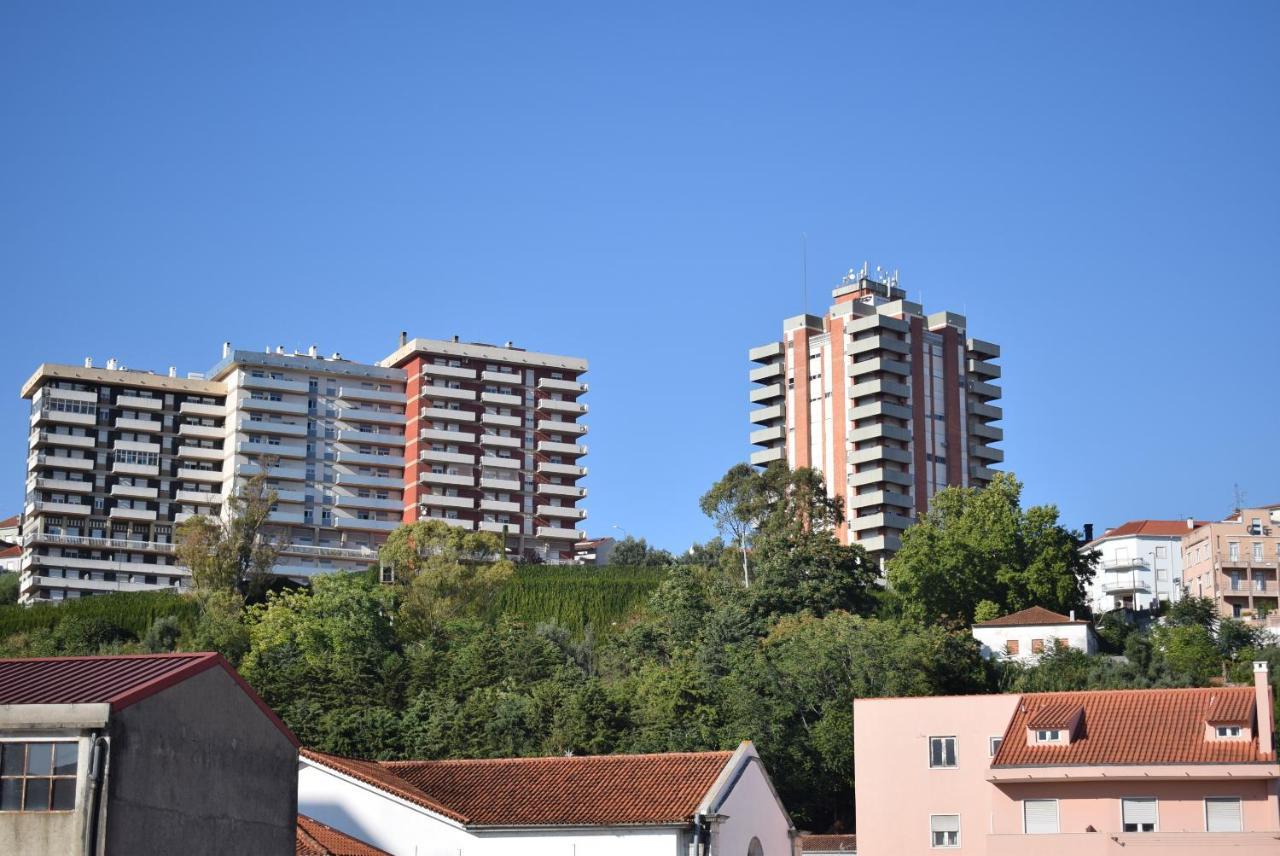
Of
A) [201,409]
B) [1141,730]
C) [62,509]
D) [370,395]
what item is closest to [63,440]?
[62,509]

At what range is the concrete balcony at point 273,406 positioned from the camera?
161625 mm

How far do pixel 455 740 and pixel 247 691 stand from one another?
1707 inches

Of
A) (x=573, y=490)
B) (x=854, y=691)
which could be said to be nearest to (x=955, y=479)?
(x=573, y=490)

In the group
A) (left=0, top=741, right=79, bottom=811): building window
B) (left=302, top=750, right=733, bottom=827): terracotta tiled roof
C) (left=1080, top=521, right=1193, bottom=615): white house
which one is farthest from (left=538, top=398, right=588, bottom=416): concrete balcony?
(left=0, top=741, right=79, bottom=811): building window

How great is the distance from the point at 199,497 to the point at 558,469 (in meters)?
34.0

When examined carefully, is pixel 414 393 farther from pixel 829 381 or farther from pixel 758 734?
pixel 758 734

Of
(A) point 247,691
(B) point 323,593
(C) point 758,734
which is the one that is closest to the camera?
(A) point 247,691

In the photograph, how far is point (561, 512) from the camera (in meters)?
169

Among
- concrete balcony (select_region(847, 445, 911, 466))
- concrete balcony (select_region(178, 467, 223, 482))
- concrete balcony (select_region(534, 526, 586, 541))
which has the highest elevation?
concrete balcony (select_region(847, 445, 911, 466))

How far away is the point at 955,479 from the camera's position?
529ft

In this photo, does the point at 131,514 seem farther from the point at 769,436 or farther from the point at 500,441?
the point at 769,436

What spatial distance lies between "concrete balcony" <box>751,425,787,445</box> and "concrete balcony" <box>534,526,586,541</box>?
19.3 metres

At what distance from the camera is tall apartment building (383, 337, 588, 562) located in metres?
165

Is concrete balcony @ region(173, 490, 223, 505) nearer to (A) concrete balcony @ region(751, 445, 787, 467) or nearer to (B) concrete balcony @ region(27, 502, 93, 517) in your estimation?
(B) concrete balcony @ region(27, 502, 93, 517)
